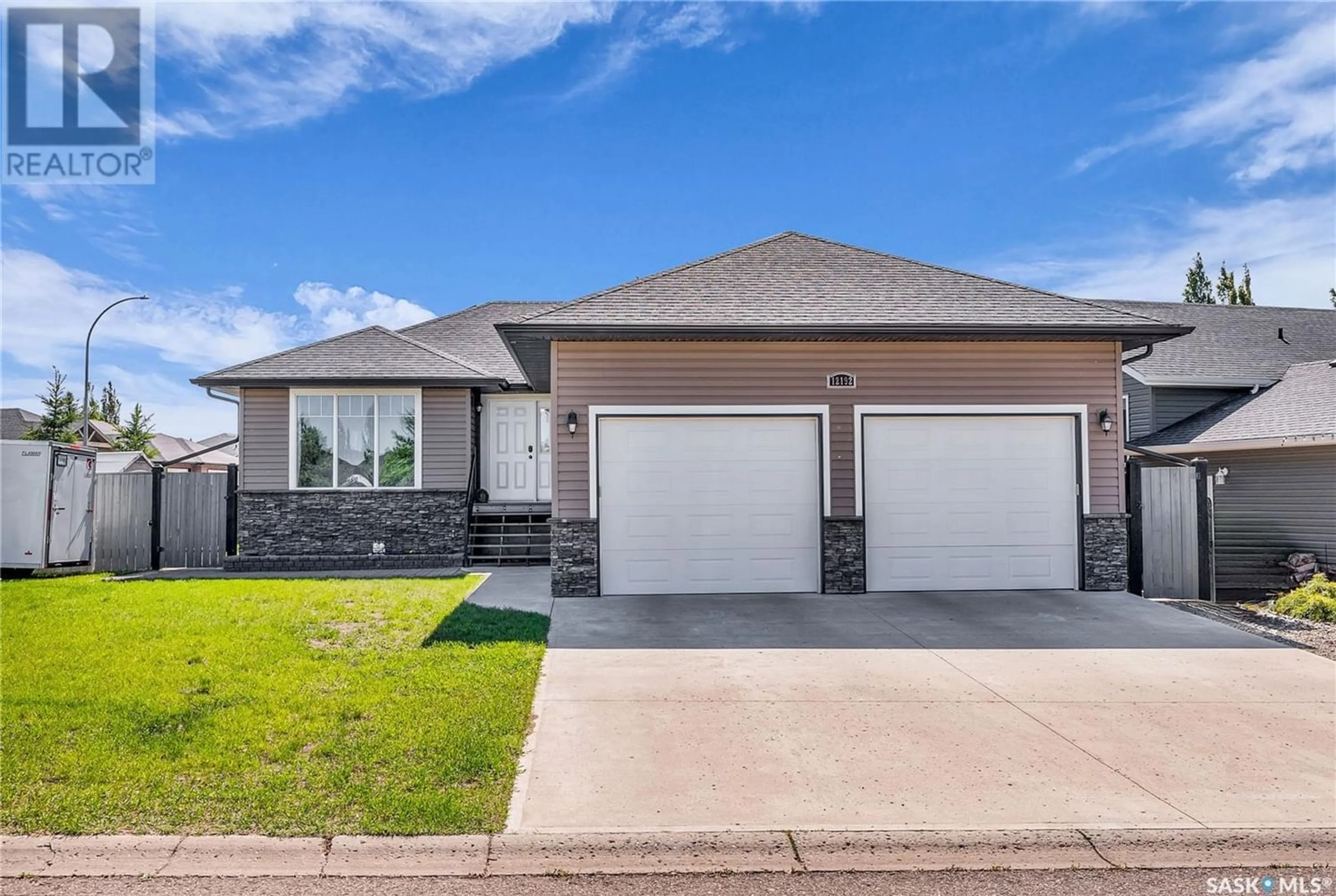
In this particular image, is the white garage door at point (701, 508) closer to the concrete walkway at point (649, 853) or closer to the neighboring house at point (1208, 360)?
the concrete walkway at point (649, 853)

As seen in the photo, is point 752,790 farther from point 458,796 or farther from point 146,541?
point 146,541

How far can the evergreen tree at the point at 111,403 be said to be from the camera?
43.5m

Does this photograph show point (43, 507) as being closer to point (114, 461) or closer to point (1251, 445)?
point (114, 461)

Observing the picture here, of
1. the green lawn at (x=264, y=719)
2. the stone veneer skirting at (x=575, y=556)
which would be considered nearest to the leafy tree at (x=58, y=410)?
the green lawn at (x=264, y=719)

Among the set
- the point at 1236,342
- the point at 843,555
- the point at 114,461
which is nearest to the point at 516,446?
the point at 843,555

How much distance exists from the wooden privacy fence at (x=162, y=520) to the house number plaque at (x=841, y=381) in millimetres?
10230

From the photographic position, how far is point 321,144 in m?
12.9

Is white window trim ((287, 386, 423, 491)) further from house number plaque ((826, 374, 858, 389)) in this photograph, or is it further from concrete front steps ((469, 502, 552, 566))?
house number plaque ((826, 374, 858, 389))

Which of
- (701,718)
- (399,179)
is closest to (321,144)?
(399,179)

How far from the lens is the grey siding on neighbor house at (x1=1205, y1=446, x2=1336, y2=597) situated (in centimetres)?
1275

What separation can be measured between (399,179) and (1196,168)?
18.6 m

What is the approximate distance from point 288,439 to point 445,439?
267cm

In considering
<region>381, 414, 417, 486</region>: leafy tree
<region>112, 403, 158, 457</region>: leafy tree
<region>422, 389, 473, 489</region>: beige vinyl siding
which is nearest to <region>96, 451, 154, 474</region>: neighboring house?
<region>112, 403, 158, 457</region>: leafy tree

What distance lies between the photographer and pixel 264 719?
4656mm
